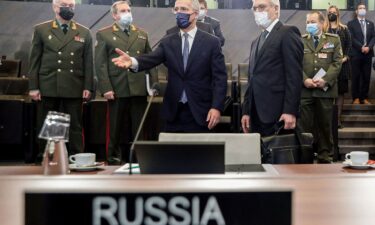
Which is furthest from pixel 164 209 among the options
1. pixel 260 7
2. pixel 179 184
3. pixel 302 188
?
pixel 260 7

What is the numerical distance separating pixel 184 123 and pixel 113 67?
1655 millimetres

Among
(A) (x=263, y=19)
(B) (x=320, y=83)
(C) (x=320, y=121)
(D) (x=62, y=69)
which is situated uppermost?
(A) (x=263, y=19)

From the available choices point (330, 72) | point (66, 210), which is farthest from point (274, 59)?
point (66, 210)

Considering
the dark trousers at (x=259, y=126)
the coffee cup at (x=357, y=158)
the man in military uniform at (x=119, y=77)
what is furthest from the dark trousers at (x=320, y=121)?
the coffee cup at (x=357, y=158)

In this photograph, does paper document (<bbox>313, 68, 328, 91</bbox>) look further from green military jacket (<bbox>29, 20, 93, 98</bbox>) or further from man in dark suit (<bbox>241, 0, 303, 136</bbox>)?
green military jacket (<bbox>29, 20, 93, 98</bbox>)

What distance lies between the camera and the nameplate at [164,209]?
2.02 ft

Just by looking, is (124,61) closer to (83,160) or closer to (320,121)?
(83,160)

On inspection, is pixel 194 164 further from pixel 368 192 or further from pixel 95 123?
pixel 95 123

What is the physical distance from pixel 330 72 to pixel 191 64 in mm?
2196

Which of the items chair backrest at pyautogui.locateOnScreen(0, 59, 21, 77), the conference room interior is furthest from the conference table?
chair backrest at pyautogui.locateOnScreen(0, 59, 21, 77)

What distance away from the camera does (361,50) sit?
23.2 ft

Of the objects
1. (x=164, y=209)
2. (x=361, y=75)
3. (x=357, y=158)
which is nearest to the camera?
→ (x=164, y=209)

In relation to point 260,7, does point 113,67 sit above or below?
below

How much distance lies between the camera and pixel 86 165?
215cm
